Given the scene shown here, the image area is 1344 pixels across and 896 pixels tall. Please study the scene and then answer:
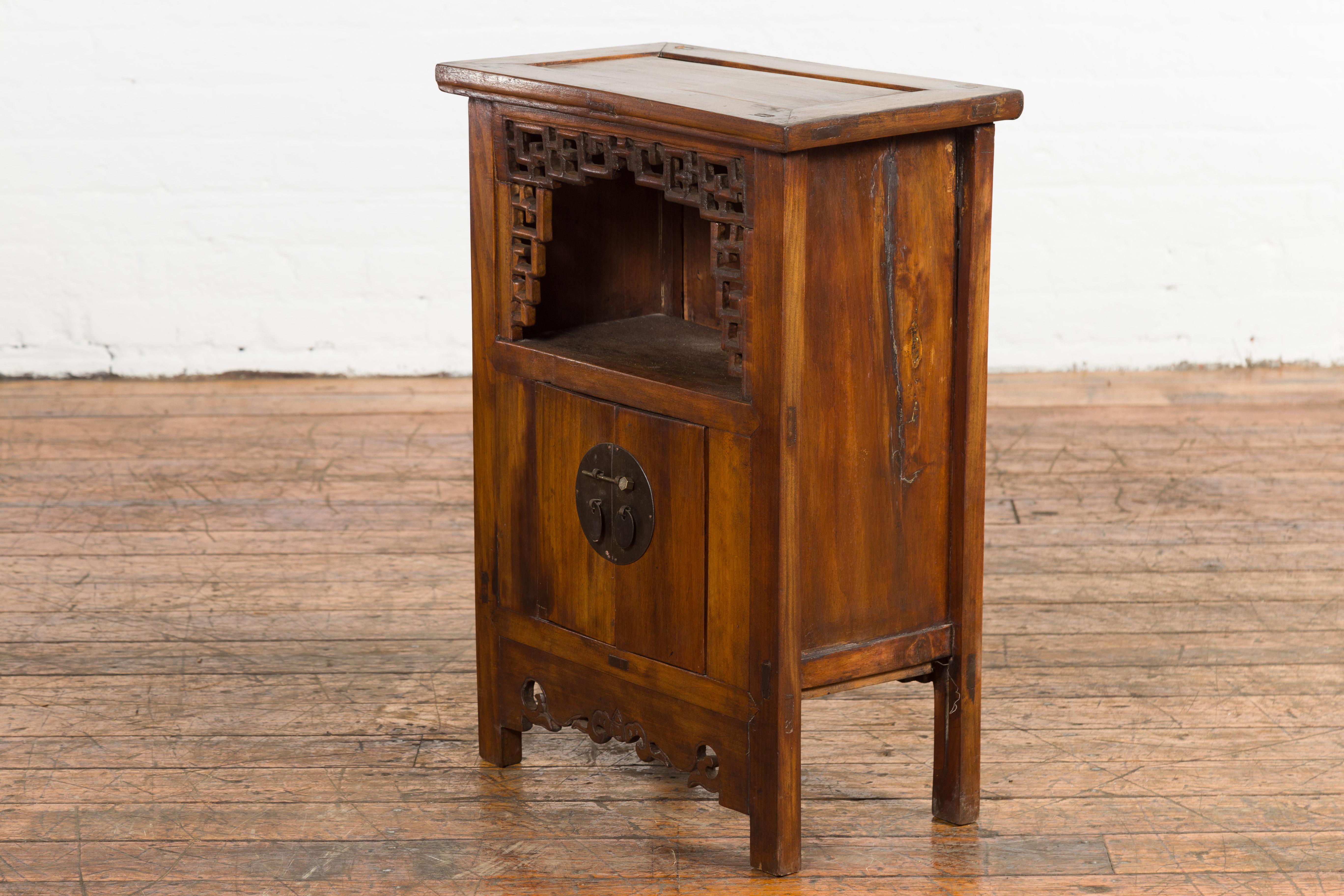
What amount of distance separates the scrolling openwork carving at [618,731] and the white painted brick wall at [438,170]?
2800mm

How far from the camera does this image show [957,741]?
2707 mm

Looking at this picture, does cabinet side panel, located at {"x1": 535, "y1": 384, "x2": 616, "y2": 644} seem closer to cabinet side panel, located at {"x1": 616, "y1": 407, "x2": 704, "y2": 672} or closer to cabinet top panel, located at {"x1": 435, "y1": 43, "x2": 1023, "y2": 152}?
cabinet side panel, located at {"x1": 616, "y1": 407, "x2": 704, "y2": 672}

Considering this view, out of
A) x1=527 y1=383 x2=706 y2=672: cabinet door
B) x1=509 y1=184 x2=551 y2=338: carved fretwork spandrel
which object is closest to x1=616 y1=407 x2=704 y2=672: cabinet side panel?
x1=527 y1=383 x2=706 y2=672: cabinet door

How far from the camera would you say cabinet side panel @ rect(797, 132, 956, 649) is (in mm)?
2404

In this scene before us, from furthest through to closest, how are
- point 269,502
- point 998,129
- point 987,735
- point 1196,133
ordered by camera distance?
point 1196,133 < point 998,129 < point 269,502 < point 987,735

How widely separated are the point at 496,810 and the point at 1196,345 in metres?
3.53

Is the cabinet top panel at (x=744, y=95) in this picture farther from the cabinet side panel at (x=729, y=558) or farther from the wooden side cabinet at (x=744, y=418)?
the cabinet side panel at (x=729, y=558)

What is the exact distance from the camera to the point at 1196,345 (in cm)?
562

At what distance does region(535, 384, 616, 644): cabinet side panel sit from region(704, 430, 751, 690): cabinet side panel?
0.69 feet

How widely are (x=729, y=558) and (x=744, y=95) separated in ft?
2.13

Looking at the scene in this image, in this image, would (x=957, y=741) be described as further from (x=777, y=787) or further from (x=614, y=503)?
(x=614, y=503)

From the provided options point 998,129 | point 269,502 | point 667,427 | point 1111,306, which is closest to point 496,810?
point 667,427

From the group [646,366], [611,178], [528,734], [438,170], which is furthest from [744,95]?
[438,170]

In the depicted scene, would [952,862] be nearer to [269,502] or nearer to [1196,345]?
[269,502]
